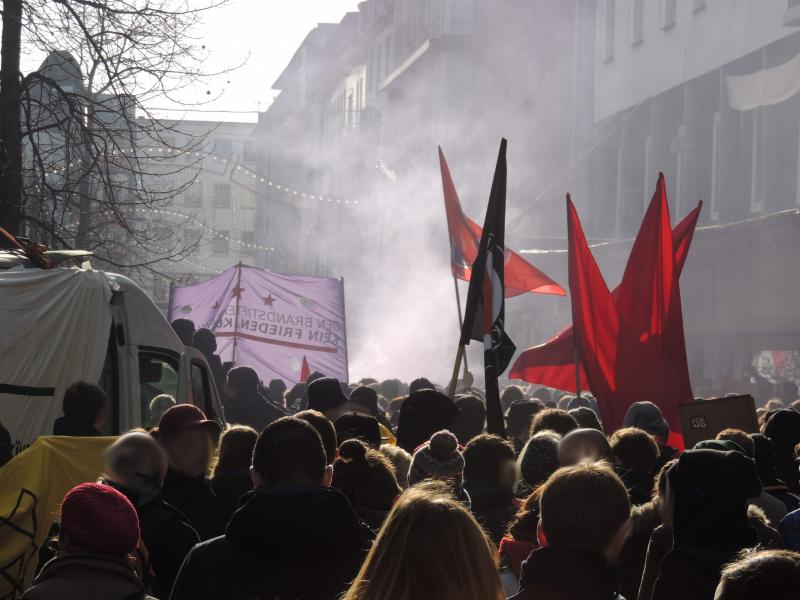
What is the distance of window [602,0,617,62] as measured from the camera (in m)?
34.5

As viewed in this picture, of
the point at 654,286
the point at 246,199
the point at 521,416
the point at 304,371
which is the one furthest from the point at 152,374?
the point at 246,199

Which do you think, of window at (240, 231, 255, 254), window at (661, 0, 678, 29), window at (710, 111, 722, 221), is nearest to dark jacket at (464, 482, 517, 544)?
window at (710, 111, 722, 221)

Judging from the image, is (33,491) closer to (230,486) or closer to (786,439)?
(230,486)

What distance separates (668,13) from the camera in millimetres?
30328

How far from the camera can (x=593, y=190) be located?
35250 millimetres

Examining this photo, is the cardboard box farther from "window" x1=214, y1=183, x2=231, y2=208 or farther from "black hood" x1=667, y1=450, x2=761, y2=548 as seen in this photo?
"window" x1=214, y1=183, x2=231, y2=208

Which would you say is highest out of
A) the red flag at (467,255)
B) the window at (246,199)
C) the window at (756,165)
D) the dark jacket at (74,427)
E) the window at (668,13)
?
the window at (246,199)

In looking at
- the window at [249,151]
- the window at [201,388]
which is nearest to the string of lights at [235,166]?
the window at [201,388]

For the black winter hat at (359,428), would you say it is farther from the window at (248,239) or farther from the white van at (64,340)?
the window at (248,239)

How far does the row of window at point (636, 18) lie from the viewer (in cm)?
3002

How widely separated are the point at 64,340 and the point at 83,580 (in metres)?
4.14

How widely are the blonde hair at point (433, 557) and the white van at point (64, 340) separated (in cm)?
487

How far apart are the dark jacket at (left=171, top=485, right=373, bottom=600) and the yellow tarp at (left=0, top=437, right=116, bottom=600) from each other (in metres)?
1.63

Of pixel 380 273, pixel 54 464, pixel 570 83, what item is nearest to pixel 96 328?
pixel 54 464
